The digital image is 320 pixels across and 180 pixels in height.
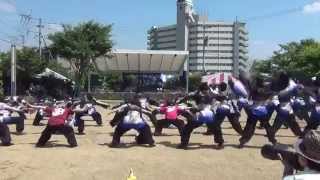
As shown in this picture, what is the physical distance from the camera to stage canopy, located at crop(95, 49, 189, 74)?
65.4 m

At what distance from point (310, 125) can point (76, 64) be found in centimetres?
4132

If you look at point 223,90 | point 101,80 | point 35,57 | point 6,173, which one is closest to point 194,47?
point 101,80

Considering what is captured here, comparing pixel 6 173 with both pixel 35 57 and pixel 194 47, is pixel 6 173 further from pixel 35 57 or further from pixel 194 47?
pixel 194 47

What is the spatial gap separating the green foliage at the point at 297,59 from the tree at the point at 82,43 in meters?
13.4

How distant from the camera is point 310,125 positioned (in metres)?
17.2

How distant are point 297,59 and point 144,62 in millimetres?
15939

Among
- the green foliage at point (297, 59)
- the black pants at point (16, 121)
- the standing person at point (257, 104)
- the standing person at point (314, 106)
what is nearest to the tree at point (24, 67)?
the green foliage at point (297, 59)

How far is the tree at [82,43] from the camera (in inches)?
2128

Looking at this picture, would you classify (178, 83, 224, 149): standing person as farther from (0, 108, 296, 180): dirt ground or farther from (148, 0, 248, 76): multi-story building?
(148, 0, 248, 76): multi-story building

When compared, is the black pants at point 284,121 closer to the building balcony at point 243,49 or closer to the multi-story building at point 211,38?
the multi-story building at point 211,38

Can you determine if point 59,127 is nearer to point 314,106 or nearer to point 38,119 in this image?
point 314,106

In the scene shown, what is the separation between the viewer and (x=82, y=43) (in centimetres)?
5369

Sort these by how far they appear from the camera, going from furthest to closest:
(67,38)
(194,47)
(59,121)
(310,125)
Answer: (194,47) → (67,38) → (310,125) → (59,121)

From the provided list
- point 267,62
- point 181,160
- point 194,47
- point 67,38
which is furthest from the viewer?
point 194,47
